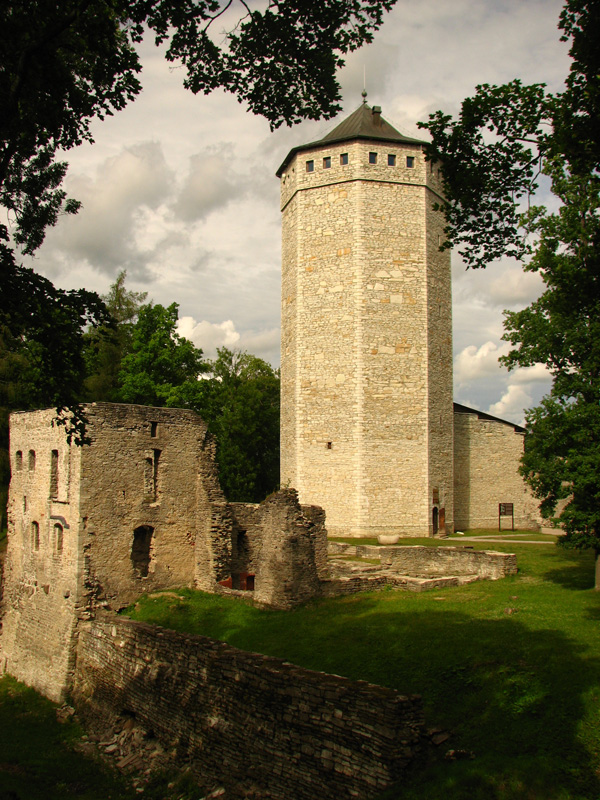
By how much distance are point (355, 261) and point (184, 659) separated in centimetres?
2100

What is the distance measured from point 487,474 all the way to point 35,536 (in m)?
22.0

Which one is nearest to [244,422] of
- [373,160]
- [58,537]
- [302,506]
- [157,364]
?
[157,364]

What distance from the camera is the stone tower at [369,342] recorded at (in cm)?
2795

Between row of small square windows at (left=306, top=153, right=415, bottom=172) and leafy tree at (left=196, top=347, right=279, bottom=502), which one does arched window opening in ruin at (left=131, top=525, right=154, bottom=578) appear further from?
row of small square windows at (left=306, top=153, right=415, bottom=172)

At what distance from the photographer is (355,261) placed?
28.5 meters

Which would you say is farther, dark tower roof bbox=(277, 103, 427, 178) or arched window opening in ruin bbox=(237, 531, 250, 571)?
dark tower roof bbox=(277, 103, 427, 178)

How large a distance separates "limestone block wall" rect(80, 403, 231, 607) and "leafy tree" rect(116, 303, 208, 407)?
10.9 meters

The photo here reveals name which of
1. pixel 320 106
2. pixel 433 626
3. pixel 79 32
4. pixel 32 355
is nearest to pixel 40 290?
pixel 32 355

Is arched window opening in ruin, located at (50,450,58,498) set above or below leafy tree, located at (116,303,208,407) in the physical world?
below

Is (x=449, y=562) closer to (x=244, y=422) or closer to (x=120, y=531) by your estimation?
(x=120, y=531)

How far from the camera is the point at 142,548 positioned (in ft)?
57.5

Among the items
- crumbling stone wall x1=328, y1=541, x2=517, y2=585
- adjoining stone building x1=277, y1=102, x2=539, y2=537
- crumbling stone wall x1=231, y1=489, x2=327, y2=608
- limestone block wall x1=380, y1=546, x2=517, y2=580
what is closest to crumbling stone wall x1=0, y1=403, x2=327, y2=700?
crumbling stone wall x1=231, y1=489, x2=327, y2=608

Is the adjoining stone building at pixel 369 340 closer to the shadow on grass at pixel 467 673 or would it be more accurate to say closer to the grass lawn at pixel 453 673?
the grass lawn at pixel 453 673

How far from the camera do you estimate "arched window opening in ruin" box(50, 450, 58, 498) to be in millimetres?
17297
